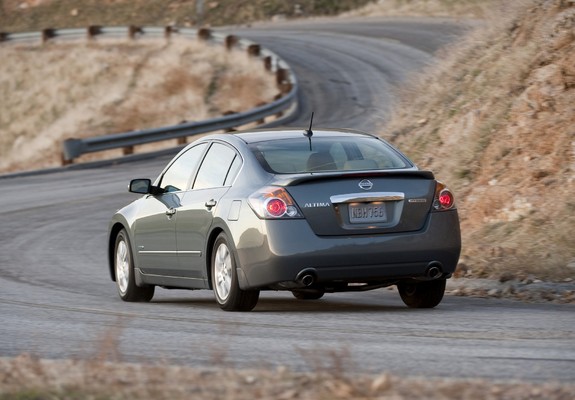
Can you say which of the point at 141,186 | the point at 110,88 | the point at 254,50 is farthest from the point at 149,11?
the point at 141,186

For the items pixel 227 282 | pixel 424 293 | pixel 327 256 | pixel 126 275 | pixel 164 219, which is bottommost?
pixel 126 275

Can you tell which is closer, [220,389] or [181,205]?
[220,389]

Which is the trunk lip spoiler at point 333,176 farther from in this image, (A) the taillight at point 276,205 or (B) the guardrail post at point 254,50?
(B) the guardrail post at point 254,50

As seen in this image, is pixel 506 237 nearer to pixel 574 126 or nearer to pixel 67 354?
pixel 574 126

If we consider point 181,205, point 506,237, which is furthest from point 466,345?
point 506,237

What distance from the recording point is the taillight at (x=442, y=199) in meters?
10.5

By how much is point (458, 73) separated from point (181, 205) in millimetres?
8049

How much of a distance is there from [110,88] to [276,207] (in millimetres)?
40944

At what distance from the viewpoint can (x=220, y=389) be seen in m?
6.41

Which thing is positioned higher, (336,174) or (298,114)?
(336,174)

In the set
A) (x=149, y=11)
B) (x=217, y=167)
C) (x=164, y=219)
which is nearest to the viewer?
(x=217, y=167)

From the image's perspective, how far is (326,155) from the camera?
35.8ft

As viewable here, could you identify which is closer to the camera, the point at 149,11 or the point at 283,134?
the point at 283,134

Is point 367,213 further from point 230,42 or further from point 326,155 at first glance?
point 230,42
